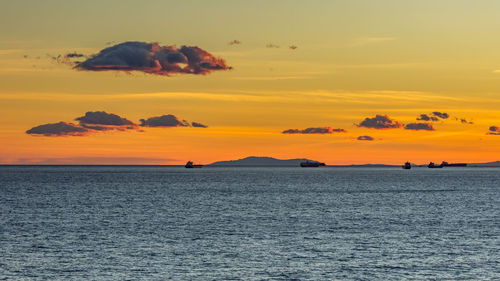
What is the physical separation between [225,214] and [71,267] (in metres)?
56.1

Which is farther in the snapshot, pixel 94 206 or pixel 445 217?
pixel 94 206

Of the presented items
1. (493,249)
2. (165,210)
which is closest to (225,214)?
(165,210)

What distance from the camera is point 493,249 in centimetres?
7294

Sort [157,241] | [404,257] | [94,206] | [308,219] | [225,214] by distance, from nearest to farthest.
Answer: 1. [404,257]
2. [157,241]
3. [308,219]
4. [225,214]
5. [94,206]

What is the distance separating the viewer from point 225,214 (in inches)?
4584

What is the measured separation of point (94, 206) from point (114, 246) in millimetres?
61872

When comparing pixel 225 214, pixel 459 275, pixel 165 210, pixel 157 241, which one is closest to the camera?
pixel 459 275

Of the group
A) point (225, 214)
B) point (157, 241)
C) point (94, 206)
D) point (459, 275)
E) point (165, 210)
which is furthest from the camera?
point (94, 206)

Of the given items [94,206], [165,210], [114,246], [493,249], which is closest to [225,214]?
[165,210]

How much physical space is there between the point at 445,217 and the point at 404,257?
48833 mm

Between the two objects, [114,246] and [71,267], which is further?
[114,246]

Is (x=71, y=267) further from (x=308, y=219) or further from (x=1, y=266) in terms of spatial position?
(x=308, y=219)

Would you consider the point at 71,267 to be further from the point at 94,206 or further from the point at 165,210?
the point at 94,206

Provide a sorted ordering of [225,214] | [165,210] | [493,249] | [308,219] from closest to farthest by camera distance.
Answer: [493,249] < [308,219] < [225,214] < [165,210]
